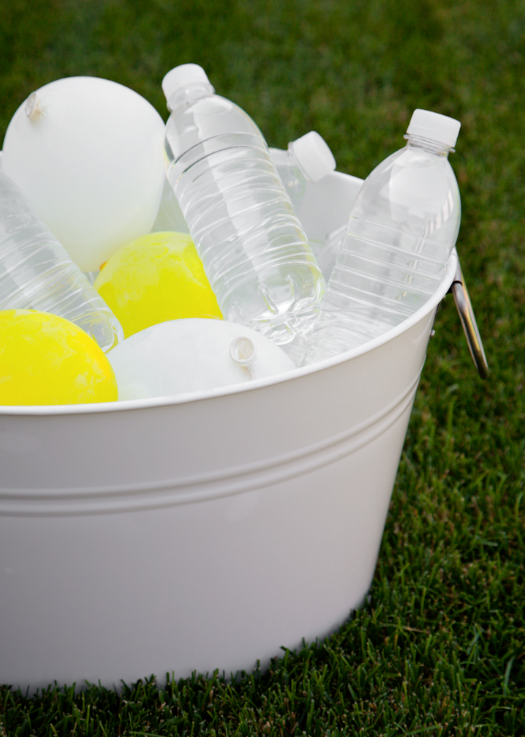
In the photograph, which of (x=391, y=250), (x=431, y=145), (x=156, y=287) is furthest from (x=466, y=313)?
(x=156, y=287)

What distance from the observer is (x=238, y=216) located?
1174mm

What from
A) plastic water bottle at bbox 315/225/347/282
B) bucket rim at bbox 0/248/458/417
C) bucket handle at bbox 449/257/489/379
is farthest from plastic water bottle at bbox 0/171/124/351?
bucket handle at bbox 449/257/489/379

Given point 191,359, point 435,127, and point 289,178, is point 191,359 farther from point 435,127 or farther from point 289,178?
point 289,178

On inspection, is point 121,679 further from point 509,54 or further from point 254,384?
point 509,54

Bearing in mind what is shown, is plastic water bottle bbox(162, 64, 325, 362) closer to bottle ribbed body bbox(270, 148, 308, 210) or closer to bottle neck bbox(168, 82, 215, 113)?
bottle neck bbox(168, 82, 215, 113)

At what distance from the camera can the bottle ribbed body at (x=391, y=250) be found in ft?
3.49

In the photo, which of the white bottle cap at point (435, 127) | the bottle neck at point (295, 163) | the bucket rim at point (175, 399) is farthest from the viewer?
the bottle neck at point (295, 163)

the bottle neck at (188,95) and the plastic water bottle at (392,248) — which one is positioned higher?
the bottle neck at (188,95)

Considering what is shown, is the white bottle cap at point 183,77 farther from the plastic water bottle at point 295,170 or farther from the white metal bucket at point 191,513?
the white metal bucket at point 191,513

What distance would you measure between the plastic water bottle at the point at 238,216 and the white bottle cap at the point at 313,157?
59mm

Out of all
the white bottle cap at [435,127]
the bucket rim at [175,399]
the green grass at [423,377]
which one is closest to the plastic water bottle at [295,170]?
the white bottle cap at [435,127]

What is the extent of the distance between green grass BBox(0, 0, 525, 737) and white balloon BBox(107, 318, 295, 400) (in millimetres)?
485

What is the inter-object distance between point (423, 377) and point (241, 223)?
36.4 inches

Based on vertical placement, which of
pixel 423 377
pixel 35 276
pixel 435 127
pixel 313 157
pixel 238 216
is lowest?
pixel 423 377
